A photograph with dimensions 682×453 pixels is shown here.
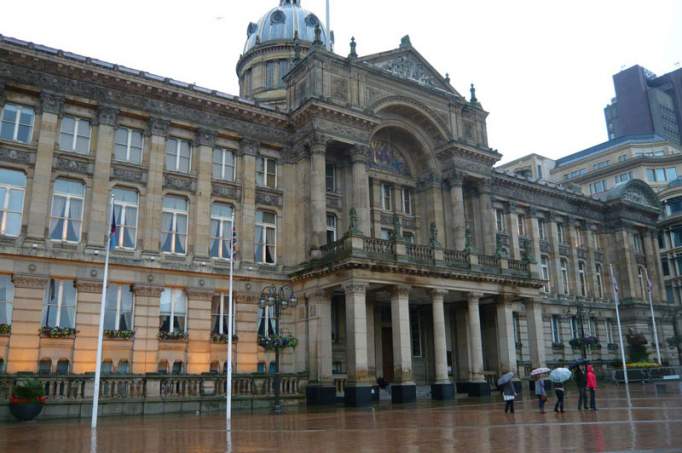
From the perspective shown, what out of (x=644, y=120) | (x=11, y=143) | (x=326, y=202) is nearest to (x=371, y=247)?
(x=326, y=202)

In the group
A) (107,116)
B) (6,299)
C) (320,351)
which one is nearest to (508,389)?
(320,351)

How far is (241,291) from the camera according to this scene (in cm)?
3256

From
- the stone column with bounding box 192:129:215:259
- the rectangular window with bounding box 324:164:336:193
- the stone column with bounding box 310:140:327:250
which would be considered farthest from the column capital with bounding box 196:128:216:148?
the rectangular window with bounding box 324:164:336:193

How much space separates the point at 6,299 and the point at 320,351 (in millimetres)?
15108

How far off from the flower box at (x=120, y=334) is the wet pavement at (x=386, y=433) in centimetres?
618

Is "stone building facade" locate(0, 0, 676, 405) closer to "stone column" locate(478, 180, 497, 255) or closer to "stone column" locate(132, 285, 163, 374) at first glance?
"stone column" locate(132, 285, 163, 374)

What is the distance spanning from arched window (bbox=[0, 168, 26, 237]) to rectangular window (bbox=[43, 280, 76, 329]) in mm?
3104

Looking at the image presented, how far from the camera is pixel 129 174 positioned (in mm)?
30984

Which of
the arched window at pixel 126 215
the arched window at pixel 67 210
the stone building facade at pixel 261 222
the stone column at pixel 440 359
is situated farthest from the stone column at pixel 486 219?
the arched window at pixel 67 210

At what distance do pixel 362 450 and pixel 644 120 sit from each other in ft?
389

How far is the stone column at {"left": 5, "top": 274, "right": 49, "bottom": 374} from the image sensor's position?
85.3 ft

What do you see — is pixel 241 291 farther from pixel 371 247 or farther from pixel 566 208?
pixel 566 208

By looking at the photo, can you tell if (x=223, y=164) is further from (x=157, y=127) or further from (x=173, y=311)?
(x=173, y=311)

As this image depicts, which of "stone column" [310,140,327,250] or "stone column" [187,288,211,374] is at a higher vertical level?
"stone column" [310,140,327,250]
